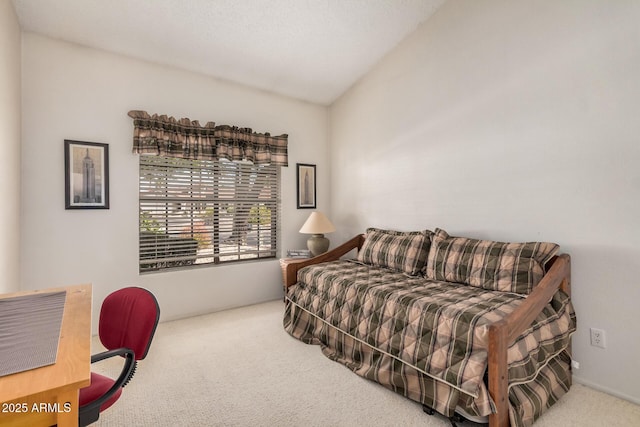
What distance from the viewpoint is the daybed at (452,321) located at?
1553 millimetres

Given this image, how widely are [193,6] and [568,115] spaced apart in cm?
296

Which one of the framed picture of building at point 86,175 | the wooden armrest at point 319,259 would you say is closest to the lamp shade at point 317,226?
the wooden armrest at point 319,259

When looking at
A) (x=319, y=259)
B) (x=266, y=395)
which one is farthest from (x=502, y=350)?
(x=319, y=259)

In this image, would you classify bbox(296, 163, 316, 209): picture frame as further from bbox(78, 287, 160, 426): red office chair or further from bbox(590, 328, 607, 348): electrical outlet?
bbox(590, 328, 607, 348): electrical outlet

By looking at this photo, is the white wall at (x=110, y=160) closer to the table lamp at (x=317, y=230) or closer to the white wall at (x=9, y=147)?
the white wall at (x=9, y=147)

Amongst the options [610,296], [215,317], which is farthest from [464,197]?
[215,317]

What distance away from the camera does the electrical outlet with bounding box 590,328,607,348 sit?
2.00 meters

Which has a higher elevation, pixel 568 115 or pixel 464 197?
pixel 568 115

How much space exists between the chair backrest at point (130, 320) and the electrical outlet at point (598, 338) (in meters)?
2.67

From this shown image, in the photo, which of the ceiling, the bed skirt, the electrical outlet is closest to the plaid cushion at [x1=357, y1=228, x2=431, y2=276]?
the bed skirt

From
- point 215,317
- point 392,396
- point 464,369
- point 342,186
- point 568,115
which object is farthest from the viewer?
point 342,186

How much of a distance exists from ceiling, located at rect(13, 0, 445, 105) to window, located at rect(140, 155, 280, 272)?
1.06 metres

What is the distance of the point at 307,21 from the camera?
2.83 metres

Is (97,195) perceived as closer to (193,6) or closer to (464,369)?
(193,6)
